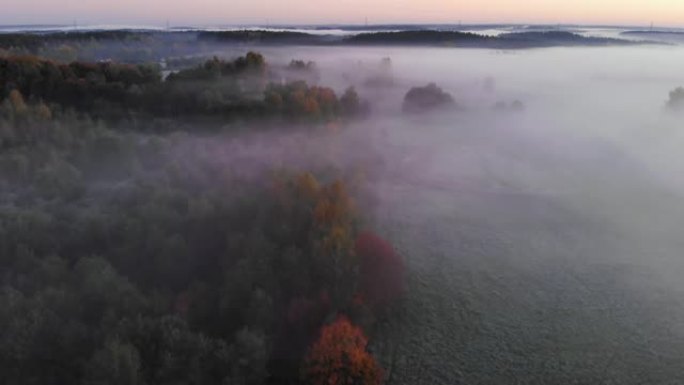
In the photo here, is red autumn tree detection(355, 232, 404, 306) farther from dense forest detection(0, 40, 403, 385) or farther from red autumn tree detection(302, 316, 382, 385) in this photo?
red autumn tree detection(302, 316, 382, 385)

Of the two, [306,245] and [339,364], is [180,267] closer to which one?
[306,245]

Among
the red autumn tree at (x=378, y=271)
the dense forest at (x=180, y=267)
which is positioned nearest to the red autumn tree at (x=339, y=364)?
the dense forest at (x=180, y=267)

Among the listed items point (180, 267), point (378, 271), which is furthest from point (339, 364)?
point (180, 267)

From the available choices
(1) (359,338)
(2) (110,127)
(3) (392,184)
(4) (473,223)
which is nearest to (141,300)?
(1) (359,338)

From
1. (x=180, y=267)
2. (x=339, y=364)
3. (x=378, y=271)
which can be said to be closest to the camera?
(x=339, y=364)

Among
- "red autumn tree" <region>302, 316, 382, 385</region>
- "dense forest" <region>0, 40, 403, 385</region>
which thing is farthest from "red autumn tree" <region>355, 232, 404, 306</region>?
"red autumn tree" <region>302, 316, 382, 385</region>

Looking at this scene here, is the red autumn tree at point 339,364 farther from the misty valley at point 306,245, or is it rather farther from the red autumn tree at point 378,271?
the red autumn tree at point 378,271
